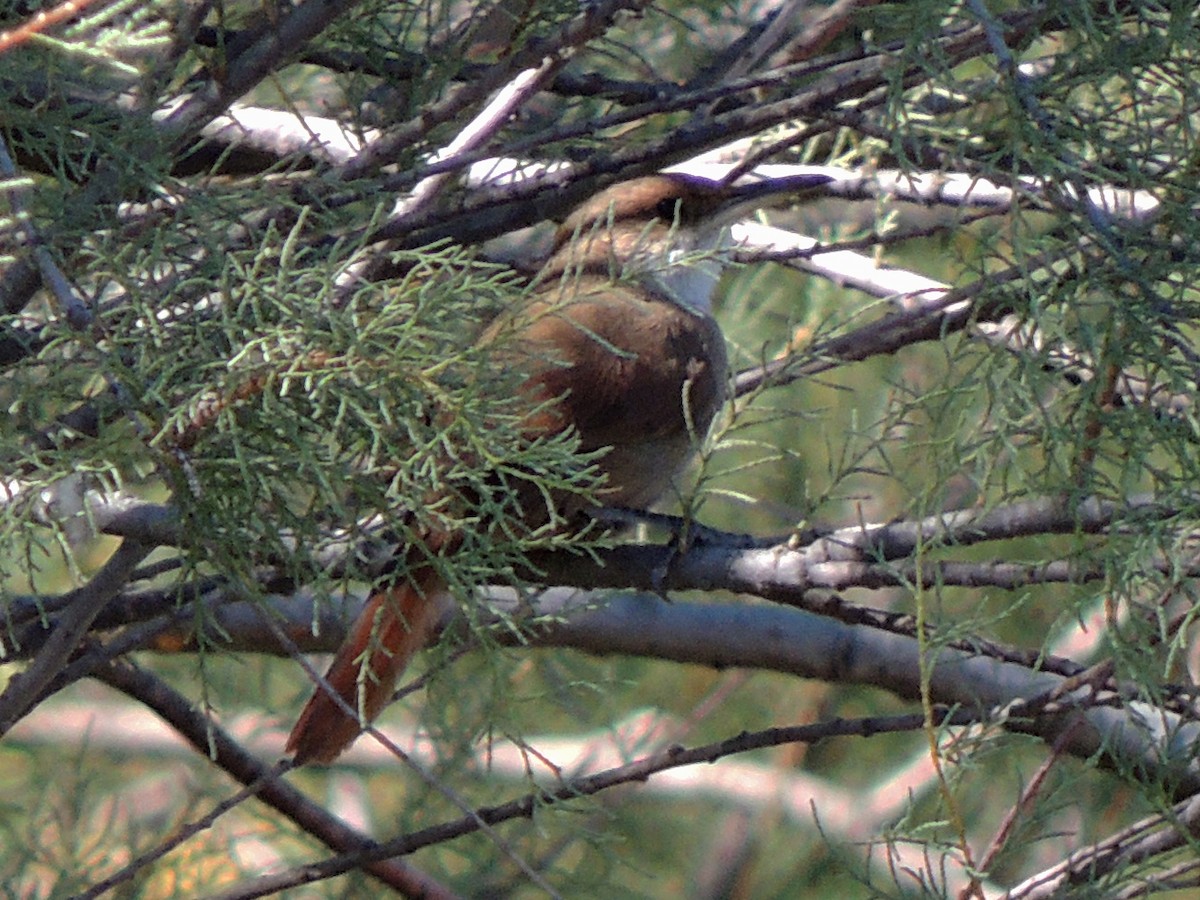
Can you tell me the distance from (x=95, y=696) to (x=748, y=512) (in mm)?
3074

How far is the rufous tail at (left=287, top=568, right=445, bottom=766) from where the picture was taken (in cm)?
318

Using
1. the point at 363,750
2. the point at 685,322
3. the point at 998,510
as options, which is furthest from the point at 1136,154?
the point at 363,750

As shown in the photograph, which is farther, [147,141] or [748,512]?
[748,512]

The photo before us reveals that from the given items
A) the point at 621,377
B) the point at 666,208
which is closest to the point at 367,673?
the point at 621,377

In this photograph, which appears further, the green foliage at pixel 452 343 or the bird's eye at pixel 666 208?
the bird's eye at pixel 666 208

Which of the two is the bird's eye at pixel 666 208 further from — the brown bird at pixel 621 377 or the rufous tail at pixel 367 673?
the rufous tail at pixel 367 673

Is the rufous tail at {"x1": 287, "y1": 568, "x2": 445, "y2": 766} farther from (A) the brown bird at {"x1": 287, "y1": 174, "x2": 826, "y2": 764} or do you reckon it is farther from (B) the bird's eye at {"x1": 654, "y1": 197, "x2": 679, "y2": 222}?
(B) the bird's eye at {"x1": 654, "y1": 197, "x2": 679, "y2": 222}

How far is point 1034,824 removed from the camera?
8.26 feet

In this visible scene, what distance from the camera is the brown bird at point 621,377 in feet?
10.6

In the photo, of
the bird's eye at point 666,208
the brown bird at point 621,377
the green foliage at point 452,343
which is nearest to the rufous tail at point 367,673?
the brown bird at point 621,377

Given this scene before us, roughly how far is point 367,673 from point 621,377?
3.22ft

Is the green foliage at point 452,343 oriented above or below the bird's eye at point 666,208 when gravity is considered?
above

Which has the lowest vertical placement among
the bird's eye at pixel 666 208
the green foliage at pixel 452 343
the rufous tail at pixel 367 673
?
the rufous tail at pixel 367 673

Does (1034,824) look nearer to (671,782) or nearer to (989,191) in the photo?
(989,191)
